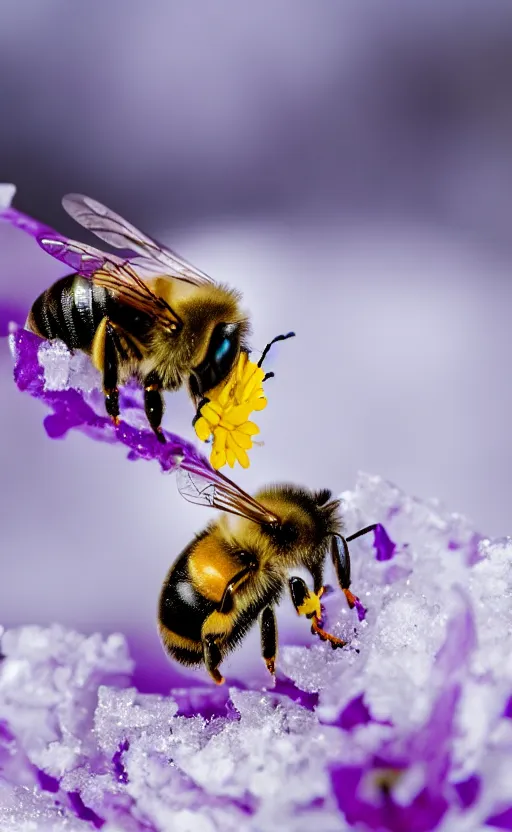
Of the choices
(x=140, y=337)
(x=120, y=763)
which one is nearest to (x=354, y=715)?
(x=120, y=763)

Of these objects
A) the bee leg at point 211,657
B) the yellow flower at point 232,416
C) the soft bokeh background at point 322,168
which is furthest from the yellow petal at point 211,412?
the soft bokeh background at point 322,168

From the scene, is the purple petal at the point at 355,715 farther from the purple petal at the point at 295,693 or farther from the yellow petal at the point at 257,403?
the yellow petal at the point at 257,403

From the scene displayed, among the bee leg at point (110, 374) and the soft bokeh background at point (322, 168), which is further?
the soft bokeh background at point (322, 168)

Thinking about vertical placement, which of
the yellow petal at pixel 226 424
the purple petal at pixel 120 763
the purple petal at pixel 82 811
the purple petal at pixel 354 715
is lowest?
the purple petal at pixel 82 811

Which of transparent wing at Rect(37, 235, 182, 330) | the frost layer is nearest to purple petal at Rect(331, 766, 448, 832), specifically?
the frost layer

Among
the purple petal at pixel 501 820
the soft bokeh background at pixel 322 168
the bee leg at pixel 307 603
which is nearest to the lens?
the purple petal at pixel 501 820

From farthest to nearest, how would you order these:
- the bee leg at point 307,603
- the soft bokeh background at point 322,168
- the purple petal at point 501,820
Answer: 1. the soft bokeh background at point 322,168
2. the bee leg at point 307,603
3. the purple petal at point 501,820

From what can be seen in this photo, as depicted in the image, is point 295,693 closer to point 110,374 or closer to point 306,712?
point 306,712

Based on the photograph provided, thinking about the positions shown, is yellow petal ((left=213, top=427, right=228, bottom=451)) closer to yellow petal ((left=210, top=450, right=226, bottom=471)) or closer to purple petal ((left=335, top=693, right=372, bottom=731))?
yellow petal ((left=210, top=450, right=226, bottom=471))
